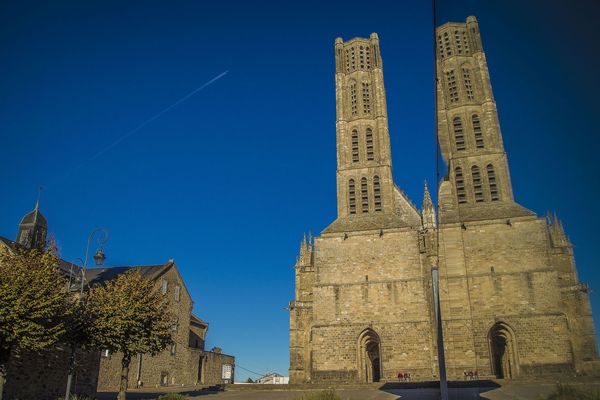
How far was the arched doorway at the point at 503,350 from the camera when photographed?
30.9m

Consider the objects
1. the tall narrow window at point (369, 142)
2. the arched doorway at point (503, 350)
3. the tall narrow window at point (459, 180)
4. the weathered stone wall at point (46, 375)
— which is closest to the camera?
the tall narrow window at point (459, 180)

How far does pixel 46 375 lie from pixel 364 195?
27.2 metres

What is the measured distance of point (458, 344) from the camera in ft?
25.0

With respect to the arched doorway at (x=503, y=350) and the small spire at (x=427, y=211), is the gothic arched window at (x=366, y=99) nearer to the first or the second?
the small spire at (x=427, y=211)

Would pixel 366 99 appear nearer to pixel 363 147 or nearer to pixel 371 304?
pixel 363 147

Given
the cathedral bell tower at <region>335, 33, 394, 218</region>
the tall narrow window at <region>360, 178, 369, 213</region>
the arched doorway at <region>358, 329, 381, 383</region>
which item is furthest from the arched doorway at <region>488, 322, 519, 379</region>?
the tall narrow window at <region>360, 178, 369, 213</region>

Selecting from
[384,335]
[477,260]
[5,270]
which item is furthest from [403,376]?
[5,270]

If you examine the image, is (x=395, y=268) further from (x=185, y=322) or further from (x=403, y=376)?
(x=185, y=322)

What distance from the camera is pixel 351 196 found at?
4062cm

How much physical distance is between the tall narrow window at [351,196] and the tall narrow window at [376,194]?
1758 millimetres

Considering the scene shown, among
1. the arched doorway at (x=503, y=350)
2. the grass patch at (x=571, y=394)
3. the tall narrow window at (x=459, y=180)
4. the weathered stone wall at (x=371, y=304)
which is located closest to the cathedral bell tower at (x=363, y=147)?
the weathered stone wall at (x=371, y=304)

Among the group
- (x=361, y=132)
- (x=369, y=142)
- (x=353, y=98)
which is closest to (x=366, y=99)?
(x=353, y=98)

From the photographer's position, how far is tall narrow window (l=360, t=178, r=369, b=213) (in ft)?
131

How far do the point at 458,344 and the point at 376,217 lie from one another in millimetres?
31558
